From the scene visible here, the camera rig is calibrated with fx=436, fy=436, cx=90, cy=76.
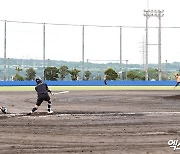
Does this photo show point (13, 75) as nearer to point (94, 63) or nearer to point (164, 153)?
point (94, 63)

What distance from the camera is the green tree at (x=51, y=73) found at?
177 feet

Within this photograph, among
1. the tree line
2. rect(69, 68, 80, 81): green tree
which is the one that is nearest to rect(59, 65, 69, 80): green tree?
the tree line

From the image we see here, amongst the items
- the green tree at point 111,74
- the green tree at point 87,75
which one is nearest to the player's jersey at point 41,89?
the green tree at point 87,75

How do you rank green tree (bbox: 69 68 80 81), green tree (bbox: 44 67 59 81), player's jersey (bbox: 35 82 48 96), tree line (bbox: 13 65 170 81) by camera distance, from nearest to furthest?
player's jersey (bbox: 35 82 48 96) → green tree (bbox: 44 67 59 81) → tree line (bbox: 13 65 170 81) → green tree (bbox: 69 68 80 81)

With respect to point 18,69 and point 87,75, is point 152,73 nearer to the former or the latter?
point 87,75

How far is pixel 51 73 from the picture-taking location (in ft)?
181

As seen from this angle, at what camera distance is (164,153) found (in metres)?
8.83

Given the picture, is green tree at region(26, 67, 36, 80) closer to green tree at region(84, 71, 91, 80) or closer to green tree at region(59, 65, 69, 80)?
green tree at region(59, 65, 69, 80)

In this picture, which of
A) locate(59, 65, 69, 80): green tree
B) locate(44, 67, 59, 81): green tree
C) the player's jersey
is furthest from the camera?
locate(59, 65, 69, 80): green tree

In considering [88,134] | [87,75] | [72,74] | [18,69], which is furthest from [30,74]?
[88,134]

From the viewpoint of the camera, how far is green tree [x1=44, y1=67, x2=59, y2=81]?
5384 centimetres

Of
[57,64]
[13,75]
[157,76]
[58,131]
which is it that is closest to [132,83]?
[157,76]

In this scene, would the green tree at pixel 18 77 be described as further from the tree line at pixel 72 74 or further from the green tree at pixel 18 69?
the green tree at pixel 18 69

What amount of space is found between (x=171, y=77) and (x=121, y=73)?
24.5ft
